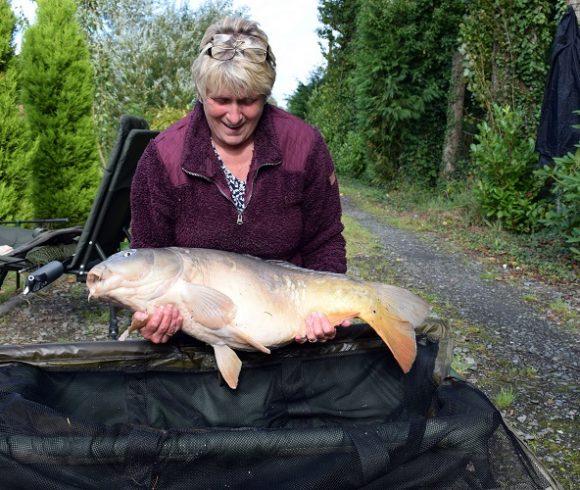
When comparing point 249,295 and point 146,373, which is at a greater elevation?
point 249,295

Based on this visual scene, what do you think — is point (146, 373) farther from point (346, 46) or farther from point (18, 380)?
point (346, 46)

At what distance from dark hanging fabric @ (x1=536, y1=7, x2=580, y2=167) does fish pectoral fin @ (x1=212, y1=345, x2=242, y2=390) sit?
5.20m

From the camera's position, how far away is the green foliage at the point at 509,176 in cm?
636

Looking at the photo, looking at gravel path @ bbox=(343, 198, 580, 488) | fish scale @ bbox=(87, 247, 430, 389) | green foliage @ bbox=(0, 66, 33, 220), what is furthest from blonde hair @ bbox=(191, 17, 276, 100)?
green foliage @ bbox=(0, 66, 33, 220)

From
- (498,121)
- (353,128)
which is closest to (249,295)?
(498,121)

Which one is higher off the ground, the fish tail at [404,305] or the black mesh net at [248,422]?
the fish tail at [404,305]

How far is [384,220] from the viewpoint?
8383 mm

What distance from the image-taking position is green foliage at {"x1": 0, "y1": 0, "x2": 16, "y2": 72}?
15.8 ft

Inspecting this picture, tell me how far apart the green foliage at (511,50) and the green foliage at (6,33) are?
18.0ft

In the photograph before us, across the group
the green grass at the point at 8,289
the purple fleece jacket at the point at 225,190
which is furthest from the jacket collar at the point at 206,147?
the green grass at the point at 8,289

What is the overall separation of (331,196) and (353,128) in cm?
1452

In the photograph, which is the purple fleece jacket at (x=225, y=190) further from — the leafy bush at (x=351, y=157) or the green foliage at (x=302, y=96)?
the green foliage at (x=302, y=96)

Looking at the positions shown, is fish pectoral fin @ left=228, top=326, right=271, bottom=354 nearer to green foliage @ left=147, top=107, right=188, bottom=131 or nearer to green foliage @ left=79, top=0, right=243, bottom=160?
green foliage @ left=147, top=107, right=188, bottom=131

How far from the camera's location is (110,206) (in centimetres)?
313
